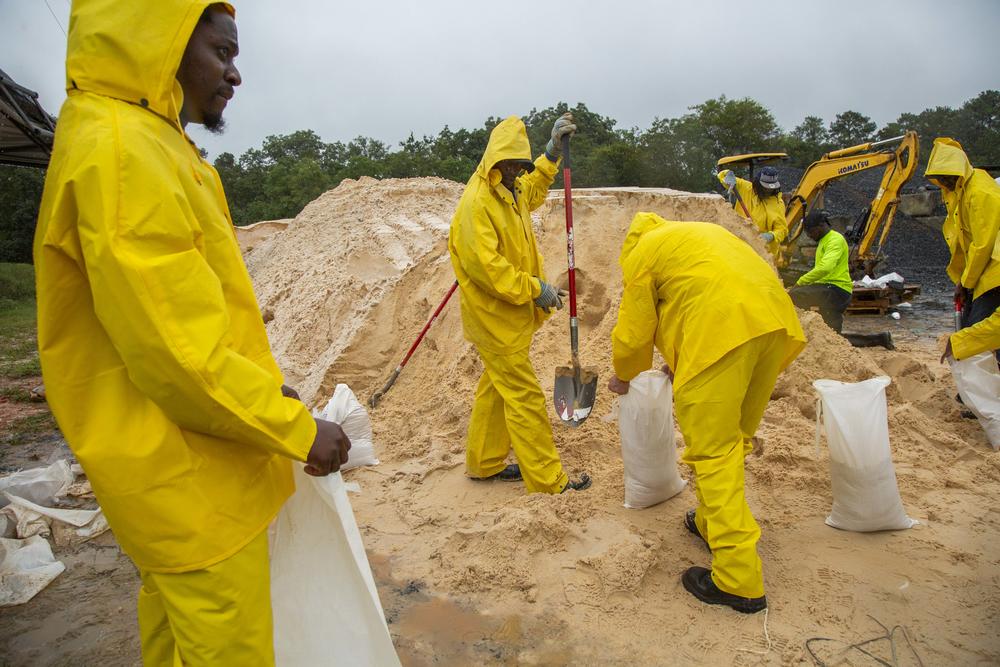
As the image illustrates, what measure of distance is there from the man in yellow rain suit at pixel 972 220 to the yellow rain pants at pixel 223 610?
185 inches

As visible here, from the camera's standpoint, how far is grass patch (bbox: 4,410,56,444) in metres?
5.48

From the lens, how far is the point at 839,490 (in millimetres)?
2945

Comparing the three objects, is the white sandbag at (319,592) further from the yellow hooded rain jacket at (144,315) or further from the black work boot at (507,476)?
the black work boot at (507,476)

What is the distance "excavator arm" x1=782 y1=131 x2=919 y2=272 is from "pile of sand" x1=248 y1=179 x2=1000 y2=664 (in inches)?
137

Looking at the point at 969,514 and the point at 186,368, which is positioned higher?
the point at 186,368

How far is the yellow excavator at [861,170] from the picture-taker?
811 centimetres

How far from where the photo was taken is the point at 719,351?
2.45 meters

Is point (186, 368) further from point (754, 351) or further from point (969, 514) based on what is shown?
point (969, 514)

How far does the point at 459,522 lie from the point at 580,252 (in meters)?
2.69

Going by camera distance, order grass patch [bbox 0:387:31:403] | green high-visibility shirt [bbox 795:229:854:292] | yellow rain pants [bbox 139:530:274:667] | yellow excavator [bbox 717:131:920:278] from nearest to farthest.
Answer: yellow rain pants [bbox 139:530:274:667] → green high-visibility shirt [bbox 795:229:854:292] → grass patch [bbox 0:387:31:403] → yellow excavator [bbox 717:131:920:278]

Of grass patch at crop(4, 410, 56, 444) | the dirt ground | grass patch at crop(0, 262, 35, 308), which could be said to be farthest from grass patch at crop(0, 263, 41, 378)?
the dirt ground

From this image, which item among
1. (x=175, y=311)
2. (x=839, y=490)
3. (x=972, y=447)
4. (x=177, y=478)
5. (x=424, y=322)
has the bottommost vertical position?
(x=972, y=447)

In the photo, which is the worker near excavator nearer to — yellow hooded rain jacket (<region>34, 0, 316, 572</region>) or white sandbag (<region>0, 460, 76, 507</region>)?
white sandbag (<region>0, 460, 76, 507</region>)

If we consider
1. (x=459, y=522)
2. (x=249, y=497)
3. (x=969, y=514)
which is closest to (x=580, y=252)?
(x=459, y=522)
